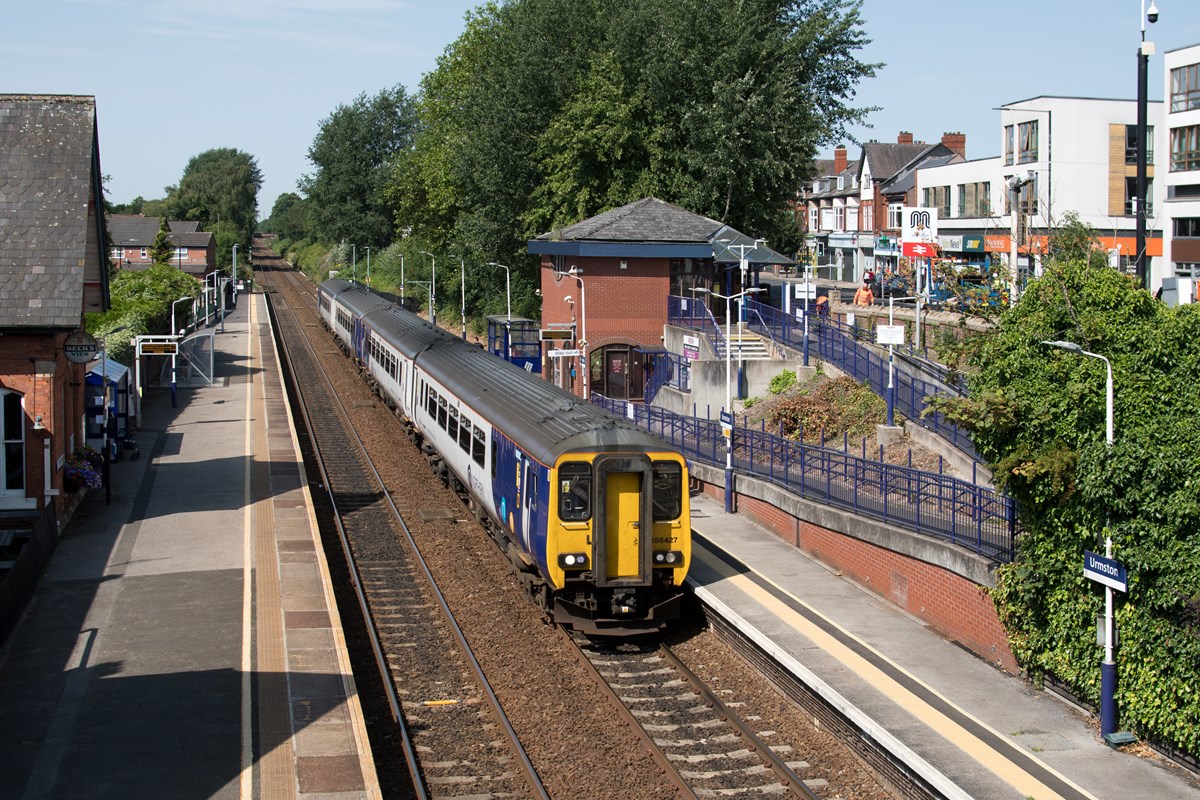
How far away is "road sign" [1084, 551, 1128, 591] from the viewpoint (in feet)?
39.7

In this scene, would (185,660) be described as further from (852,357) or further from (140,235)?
(140,235)

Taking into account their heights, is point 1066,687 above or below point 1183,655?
below

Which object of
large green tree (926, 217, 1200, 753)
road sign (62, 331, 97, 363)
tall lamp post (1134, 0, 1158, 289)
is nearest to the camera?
large green tree (926, 217, 1200, 753)

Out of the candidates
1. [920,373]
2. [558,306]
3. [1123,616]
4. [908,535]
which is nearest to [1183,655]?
[1123,616]

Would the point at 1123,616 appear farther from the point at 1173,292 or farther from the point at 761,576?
the point at 1173,292

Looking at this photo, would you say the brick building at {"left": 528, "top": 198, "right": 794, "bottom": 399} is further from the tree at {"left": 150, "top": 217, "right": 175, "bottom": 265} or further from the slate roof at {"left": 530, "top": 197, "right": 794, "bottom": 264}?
the tree at {"left": 150, "top": 217, "right": 175, "bottom": 265}

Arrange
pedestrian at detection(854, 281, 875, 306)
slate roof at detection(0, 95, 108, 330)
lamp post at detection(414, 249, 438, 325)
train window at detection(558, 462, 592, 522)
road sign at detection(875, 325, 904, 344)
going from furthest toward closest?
lamp post at detection(414, 249, 438, 325), pedestrian at detection(854, 281, 875, 306), road sign at detection(875, 325, 904, 344), slate roof at detection(0, 95, 108, 330), train window at detection(558, 462, 592, 522)

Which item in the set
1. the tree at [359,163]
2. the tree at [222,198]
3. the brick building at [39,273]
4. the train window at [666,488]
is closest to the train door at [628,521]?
the train window at [666,488]

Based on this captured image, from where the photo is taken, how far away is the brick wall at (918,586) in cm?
1479

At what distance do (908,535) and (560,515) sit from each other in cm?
509

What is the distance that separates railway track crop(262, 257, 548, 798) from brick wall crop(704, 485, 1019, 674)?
615cm

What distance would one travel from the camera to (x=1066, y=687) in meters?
13.5

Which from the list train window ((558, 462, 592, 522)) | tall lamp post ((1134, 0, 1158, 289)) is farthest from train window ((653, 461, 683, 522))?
tall lamp post ((1134, 0, 1158, 289))

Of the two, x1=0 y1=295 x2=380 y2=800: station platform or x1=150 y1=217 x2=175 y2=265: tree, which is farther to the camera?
x1=150 y1=217 x2=175 y2=265: tree
